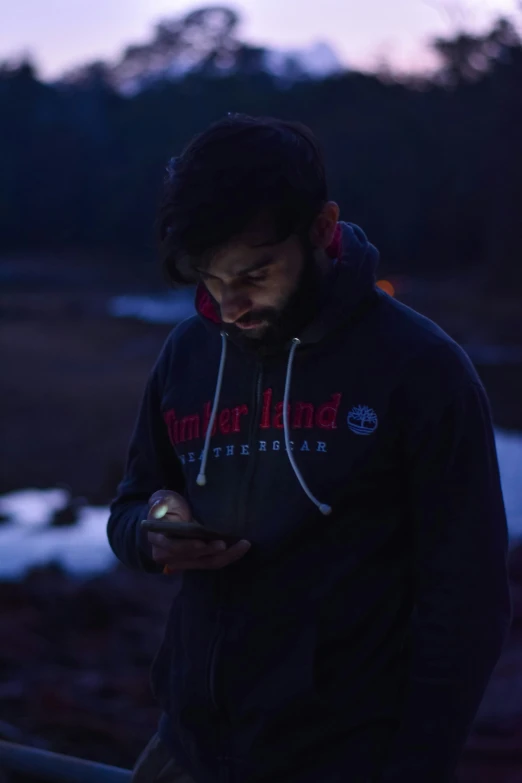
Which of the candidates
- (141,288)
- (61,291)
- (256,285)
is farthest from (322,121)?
(256,285)

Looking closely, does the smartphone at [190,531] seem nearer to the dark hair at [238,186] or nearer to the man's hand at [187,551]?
the man's hand at [187,551]

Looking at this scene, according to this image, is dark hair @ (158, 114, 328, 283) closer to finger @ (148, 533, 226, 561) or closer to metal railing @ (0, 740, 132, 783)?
finger @ (148, 533, 226, 561)

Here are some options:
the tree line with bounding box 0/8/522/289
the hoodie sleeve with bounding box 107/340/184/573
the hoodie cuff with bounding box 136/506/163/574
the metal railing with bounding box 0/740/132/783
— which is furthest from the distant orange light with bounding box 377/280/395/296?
the tree line with bounding box 0/8/522/289

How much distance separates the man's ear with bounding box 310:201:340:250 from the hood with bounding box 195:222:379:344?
0.04 metres

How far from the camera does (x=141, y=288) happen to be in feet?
109

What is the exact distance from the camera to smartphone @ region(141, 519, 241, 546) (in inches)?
53.9

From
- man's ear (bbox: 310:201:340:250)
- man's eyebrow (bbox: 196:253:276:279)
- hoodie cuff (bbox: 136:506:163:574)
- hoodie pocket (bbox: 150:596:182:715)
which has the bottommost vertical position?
hoodie pocket (bbox: 150:596:182:715)

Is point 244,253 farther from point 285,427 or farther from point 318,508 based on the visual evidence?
point 318,508

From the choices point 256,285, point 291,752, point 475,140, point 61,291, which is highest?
point 475,140

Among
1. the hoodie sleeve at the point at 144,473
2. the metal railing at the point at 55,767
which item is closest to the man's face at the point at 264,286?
the hoodie sleeve at the point at 144,473

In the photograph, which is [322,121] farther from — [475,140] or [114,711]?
[114,711]

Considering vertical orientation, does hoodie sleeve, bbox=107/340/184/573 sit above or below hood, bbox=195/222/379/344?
below

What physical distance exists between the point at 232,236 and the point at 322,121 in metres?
35.6

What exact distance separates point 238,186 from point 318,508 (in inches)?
17.4
